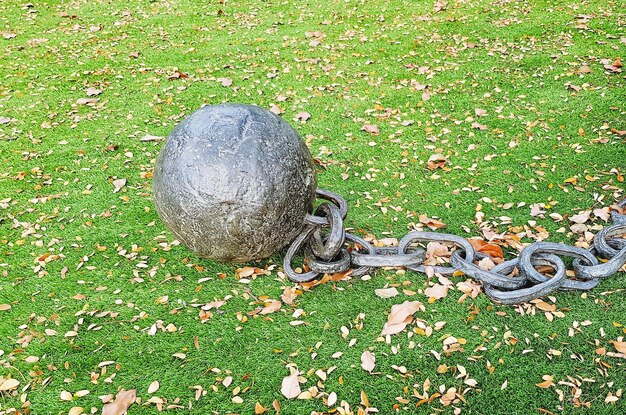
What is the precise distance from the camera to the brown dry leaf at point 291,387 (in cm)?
343

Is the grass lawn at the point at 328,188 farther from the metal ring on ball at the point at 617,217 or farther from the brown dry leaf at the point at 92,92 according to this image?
the metal ring on ball at the point at 617,217

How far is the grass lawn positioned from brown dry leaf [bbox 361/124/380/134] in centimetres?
7

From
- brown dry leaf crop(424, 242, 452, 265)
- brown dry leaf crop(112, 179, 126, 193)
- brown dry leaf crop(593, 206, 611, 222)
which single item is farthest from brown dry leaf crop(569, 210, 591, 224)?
brown dry leaf crop(112, 179, 126, 193)

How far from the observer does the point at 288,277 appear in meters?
4.11

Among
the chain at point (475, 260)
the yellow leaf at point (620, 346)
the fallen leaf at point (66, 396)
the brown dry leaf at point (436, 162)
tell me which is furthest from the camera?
the brown dry leaf at point (436, 162)

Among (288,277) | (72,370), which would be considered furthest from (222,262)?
(72,370)

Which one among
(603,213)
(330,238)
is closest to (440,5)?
(603,213)

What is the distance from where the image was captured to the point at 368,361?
3609 mm

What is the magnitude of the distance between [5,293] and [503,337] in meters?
3.94

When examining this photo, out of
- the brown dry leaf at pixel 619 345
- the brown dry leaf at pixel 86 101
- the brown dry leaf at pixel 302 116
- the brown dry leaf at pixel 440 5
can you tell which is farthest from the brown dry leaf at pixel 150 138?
the brown dry leaf at pixel 440 5

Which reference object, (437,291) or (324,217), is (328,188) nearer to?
(324,217)

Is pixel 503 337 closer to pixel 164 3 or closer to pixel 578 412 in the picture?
pixel 578 412

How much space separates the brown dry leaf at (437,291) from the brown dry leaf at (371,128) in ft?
8.92

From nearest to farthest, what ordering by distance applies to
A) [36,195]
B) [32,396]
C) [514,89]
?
1. [32,396]
2. [36,195]
3. [514,89]
